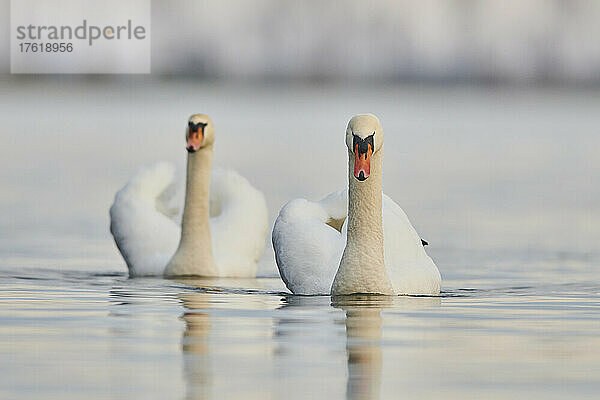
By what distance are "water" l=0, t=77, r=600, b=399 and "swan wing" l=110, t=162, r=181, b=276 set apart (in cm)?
37

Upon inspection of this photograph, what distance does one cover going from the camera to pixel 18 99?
7394 centimetres

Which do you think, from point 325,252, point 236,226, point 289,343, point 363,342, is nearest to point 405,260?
point 325,252

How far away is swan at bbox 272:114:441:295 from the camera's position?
12.4m

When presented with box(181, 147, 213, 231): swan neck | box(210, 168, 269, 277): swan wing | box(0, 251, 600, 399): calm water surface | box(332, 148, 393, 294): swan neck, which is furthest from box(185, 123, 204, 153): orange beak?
box(332, 148, 393, 294): swan neck

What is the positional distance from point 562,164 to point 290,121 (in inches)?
1029

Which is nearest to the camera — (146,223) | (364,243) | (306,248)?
(364,243)

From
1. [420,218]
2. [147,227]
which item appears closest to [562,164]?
[420,218]

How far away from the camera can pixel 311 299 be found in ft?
41.1

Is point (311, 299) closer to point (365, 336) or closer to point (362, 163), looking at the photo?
point (362, 163)

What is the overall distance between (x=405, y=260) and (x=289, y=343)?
3957 millimetres

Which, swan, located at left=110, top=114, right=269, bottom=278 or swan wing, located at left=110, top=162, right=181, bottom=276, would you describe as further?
swan wing, located at left=110, top=162, right=181, bottom=276

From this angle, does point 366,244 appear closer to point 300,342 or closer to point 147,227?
point 300,342

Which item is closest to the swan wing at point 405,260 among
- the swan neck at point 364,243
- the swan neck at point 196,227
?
the swan neck at point 364,243

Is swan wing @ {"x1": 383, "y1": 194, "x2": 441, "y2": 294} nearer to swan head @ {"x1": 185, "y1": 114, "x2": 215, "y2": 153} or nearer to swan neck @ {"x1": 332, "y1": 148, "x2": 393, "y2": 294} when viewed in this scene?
swan neck @ {"x1": 332, "y1": 148, "x2": 393, "y2": 294}
